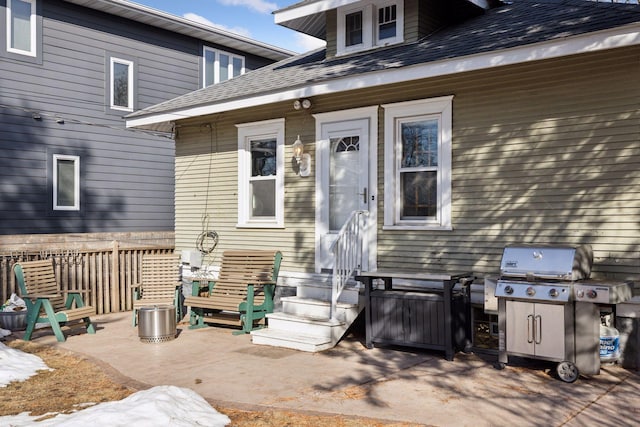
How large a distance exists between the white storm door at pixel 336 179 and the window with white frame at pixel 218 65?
7.32 m

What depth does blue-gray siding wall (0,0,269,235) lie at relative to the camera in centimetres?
1189

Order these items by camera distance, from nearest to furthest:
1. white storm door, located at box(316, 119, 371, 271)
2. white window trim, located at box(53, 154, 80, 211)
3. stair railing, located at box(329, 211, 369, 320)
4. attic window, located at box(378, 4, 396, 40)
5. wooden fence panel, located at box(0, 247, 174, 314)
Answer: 1. stair railing, located at box(329, 211, 369, 320)
2. white storm door, located at box(316, 119, 371, 271)
3. attic window, located at box(378, 4, 396, 40)
4. wooden fence panel, located at box(0, 247, 174, 314)
5. white window trim, located at box(53, 154, 80, 211)

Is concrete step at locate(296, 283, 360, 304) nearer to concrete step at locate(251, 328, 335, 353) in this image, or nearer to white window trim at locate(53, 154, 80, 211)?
concrete step at locate(251, 328, 335, 353)

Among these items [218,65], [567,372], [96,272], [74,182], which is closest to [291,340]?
[567,372]

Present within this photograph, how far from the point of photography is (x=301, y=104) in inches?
346

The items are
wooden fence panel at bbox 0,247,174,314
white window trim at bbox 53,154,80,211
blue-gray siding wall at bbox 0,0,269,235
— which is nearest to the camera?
wooden fence panel at bbox 0,247,174,314

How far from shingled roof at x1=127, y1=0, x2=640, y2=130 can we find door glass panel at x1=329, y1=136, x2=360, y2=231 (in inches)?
37.1

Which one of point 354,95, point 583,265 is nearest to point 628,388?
point 583,265

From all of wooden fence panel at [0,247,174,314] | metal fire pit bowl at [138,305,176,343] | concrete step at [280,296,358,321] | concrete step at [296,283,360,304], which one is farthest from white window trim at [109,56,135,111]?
concrete step at [280,296,358,321]

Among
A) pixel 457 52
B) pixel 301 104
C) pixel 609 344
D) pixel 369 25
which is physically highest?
pixel 369 25

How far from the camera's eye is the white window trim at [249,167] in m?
9.20

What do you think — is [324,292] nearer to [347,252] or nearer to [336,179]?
[347,252]


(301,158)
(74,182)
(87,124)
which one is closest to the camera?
(301,158)

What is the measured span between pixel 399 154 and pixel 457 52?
1.52 m
